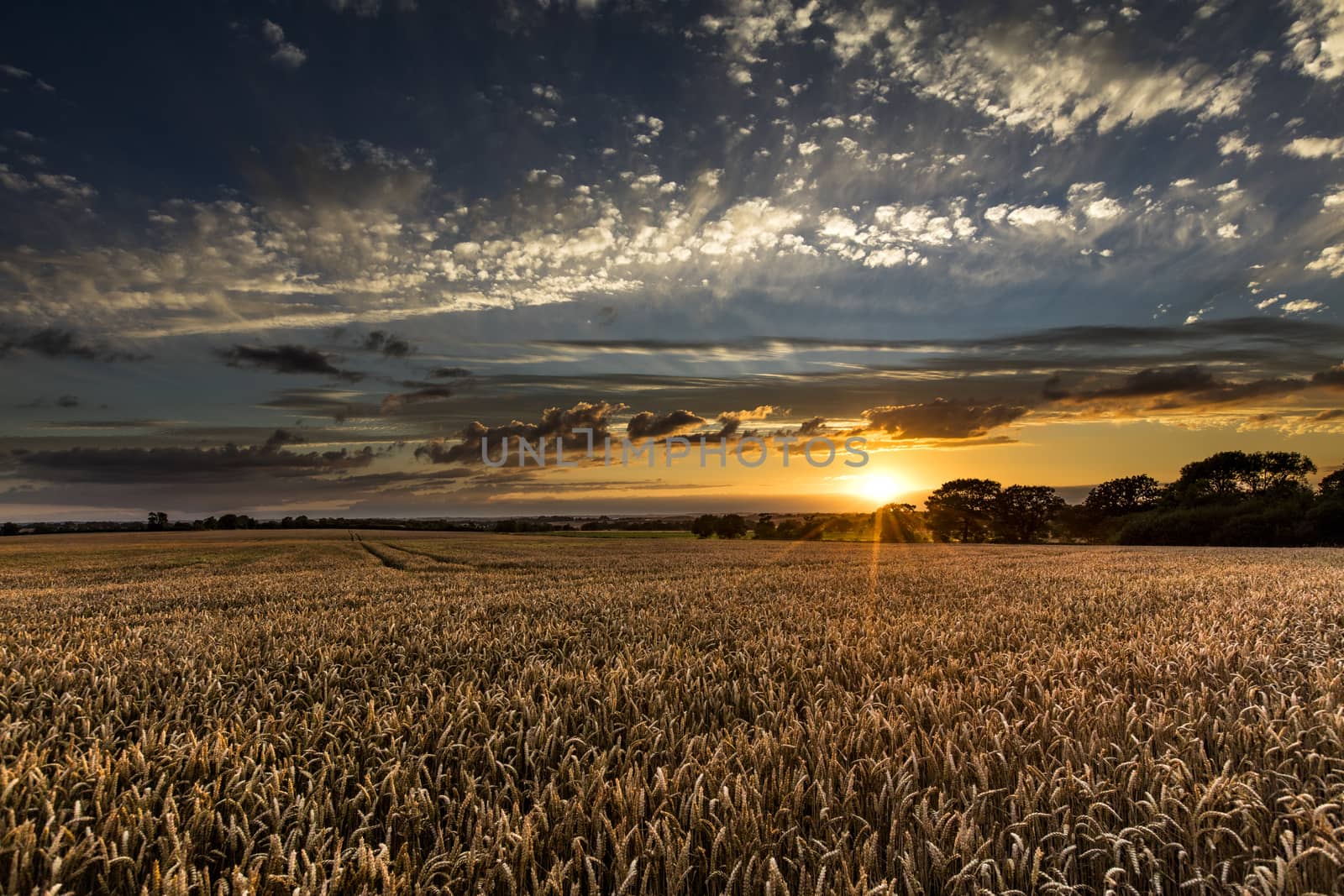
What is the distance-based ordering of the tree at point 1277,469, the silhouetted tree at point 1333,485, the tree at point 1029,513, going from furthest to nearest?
1. the tree at point 1029,513
2. the tree at point 1277,469
3. the silhouetted tree at point 1333,485

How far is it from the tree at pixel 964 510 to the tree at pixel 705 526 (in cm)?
3276

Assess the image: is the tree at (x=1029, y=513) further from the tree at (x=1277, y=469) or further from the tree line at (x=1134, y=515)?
the tree at (x=1277, y=469)

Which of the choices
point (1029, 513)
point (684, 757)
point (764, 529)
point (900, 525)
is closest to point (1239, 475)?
point (1029, 513)

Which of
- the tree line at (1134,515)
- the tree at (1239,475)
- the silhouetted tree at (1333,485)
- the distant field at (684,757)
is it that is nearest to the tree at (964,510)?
the tree line at (1134,515)

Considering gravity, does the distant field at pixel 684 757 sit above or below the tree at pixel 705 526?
above

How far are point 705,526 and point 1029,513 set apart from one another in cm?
4425

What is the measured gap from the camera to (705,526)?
90.1 meters

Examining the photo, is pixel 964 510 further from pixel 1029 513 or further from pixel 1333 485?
pixel 1333 485

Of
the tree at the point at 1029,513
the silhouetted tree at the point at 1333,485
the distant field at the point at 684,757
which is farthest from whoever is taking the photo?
the tree at the point at 1029,513

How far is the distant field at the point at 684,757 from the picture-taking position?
2295 millimetres

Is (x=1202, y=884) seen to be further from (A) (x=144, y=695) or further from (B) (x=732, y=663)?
(A) (x=144, y=695)

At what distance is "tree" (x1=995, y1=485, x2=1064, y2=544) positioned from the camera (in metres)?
84.1

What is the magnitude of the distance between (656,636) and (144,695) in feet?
15.3

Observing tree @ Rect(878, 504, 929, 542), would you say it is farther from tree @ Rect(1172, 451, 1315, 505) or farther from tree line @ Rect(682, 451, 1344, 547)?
tree @ Rect(1172, 451, 1315, 505)
